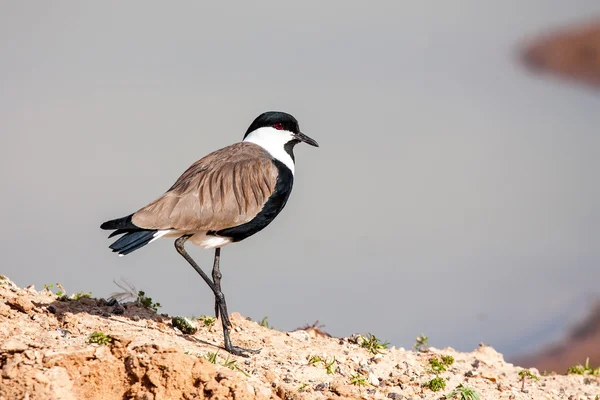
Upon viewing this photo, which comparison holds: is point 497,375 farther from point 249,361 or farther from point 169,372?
point 169,372

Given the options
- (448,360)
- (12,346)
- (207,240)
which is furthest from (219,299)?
(448,360)

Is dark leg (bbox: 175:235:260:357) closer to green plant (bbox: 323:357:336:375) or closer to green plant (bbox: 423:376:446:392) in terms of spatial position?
green plant (bbox: 323:357:336:375)

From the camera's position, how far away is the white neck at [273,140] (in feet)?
34.2

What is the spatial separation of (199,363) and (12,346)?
1.56 m

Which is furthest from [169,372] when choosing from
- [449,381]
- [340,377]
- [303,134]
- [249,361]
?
[303,134]

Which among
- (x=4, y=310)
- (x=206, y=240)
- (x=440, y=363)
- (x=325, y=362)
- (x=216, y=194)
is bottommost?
(x=4, y=310)

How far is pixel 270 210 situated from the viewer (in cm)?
973

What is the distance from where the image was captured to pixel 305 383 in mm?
8055

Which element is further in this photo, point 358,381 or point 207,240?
point 207,240

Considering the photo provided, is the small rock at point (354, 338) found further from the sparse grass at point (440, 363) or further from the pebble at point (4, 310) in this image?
the pebble at point (4, 310)

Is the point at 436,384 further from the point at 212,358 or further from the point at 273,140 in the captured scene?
the point at 273,140

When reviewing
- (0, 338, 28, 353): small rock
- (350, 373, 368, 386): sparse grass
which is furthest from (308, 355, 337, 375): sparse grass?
(0, 338, 28, 353): small rock

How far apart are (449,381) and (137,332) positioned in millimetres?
3147

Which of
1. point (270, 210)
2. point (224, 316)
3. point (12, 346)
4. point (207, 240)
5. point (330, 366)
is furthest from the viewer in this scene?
point (270, 210)
